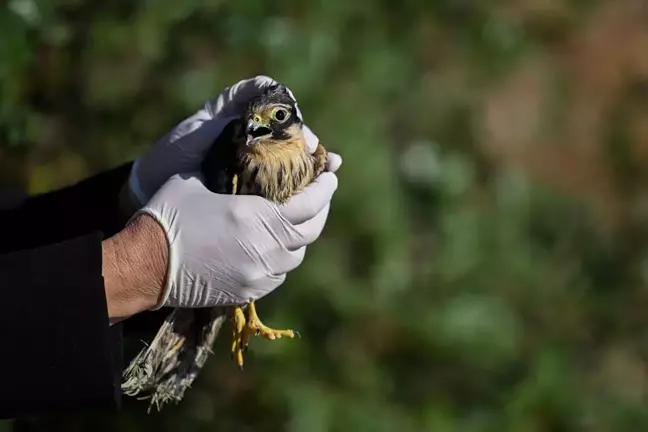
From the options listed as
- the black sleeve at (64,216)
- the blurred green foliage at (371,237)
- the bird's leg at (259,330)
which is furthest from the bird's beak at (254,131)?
the blurred green foliage at (371,237)

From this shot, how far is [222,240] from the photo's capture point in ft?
5.16

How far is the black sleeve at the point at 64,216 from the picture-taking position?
1.81 meters

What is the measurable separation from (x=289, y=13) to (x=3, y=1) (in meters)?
0.96

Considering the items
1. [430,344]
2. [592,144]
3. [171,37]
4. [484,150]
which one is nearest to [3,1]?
[171,37]

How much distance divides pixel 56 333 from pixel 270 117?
53 cm

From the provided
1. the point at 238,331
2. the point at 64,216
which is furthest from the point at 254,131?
the point at 64,216

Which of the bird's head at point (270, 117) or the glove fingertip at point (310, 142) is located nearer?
the bird's head at point (270, 117)

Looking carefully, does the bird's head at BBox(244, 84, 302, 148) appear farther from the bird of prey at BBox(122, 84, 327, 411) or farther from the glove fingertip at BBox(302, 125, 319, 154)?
the glove fingertip at BBox(302, 125, 319, 154)

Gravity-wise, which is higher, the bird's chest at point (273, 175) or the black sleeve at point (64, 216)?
the bird's chest at point (273, 175)

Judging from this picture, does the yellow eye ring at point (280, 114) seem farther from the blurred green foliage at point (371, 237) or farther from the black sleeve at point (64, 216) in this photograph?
the blurred green foliage at point (371, 237)

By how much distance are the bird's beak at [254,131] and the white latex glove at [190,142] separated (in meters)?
0.20

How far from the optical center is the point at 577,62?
12.9 feet

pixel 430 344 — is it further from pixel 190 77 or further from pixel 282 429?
pixel 190 77

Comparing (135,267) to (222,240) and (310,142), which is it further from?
(310,142)
